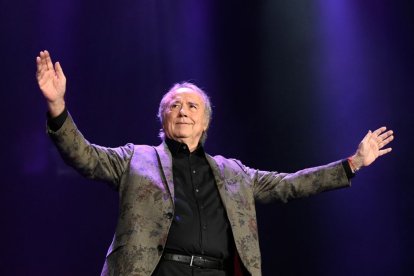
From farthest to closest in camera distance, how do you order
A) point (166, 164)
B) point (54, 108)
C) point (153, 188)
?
point (166, 164) → point (153, 188) → point (54, 108)

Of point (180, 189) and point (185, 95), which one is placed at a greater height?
point (185, 95)

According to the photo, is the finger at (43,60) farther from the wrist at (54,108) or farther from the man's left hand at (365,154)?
the man's left hand at (365,154)

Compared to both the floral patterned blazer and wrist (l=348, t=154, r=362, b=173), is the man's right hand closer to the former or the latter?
the floral patterned blazer

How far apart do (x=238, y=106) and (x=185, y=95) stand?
1221mm

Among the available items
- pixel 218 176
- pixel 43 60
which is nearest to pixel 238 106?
pixel 218 176

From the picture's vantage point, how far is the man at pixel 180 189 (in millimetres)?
1945

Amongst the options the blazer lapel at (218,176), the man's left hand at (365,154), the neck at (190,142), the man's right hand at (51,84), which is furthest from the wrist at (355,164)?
the man's right hand at (51,84)

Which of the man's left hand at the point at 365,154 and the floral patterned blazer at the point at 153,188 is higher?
Result: the man's left hand at the point at 365,154

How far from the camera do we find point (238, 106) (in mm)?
3723

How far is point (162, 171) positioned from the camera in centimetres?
219

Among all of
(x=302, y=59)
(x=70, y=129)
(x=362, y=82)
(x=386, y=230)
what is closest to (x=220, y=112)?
(x=302, y=59)

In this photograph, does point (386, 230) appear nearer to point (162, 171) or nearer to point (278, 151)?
point (278, 151)

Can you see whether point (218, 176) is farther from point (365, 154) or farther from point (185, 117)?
point (365, 154)

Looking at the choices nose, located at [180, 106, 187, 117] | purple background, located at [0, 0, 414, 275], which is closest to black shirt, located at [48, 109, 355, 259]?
nose, located at [180, 106, 187, 117]
